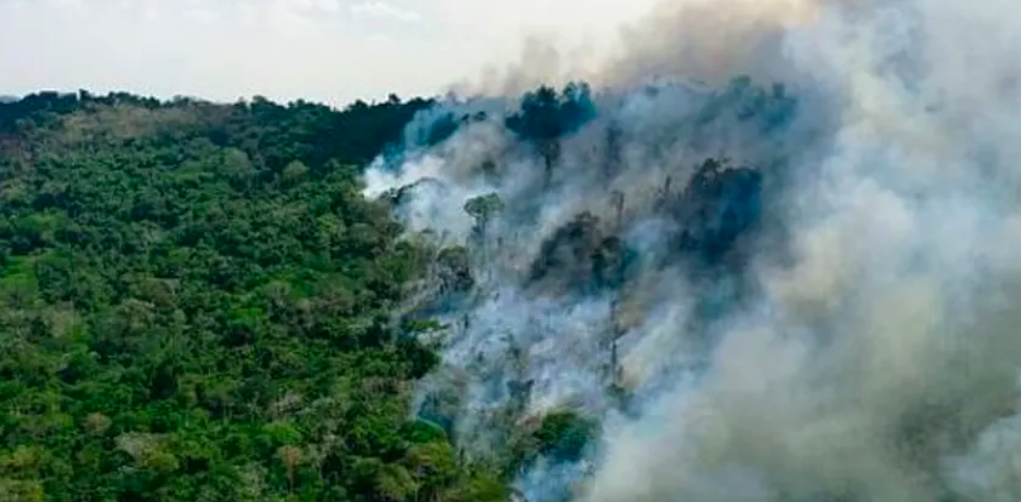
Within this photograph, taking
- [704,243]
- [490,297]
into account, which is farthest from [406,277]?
[704,243]

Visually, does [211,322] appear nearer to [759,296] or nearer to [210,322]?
[210,322]

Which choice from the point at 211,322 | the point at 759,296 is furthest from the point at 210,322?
the point at 759,296

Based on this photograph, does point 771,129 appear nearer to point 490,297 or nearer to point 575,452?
point 490,297
